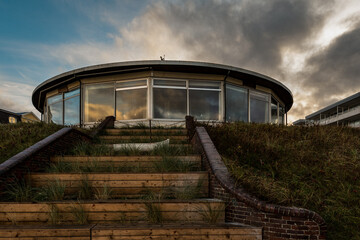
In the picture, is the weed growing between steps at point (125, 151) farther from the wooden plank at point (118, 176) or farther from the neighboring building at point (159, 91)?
the neighboring building at point (159, 91)

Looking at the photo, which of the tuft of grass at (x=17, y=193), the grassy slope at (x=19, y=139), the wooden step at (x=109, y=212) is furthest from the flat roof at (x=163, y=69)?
the wooden step at (x=109, y=212)

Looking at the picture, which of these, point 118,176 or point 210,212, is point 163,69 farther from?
point 210,212

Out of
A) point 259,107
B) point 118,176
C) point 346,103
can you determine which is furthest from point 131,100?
point 346,103

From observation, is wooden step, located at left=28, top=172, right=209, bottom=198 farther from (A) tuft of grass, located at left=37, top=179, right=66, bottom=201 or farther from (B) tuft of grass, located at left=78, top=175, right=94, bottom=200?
(A) tuft of grass, located at left=37, top=179, right=66, bottom=201

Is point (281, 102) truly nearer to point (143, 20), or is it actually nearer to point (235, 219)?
point (143, 20)

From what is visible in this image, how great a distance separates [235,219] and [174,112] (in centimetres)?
866

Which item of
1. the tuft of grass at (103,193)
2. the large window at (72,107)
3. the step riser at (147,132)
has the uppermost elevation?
the large window at (72,107)

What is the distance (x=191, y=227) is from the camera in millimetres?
2234

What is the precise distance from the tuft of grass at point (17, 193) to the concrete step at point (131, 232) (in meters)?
0.48

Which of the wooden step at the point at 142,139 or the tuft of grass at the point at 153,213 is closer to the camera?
the tuft of grass at the point at 153,213

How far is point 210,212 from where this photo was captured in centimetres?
249

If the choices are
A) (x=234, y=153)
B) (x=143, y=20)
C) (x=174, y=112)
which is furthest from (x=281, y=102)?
(x=234, y=153)

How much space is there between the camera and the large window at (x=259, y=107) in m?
12.7

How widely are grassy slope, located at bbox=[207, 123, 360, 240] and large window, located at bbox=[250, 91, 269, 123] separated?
19.8ft
